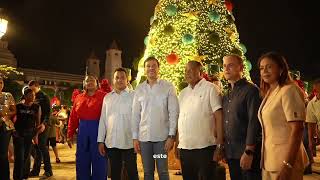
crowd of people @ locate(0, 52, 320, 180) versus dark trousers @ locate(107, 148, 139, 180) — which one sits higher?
crowd of people @ locate(0, 52, 320, 180)

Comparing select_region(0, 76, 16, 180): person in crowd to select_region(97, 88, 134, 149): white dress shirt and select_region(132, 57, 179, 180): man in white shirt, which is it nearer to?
select_region(97, 88, 134, 149): white dress shirt

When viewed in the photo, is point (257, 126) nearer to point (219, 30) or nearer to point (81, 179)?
point (81, 179)

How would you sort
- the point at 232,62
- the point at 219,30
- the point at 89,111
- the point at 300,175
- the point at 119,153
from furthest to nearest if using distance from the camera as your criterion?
the point at 219,30
the point at 89,111
the point at 119,153
the point at 232,62
the point at 300,175

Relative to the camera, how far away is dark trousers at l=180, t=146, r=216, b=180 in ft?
13.5

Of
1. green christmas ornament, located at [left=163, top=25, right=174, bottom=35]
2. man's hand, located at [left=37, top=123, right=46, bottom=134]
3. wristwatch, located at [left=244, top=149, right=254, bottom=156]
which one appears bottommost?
wristwatch, located at [left=244, top=149, right=254, bottom=156]

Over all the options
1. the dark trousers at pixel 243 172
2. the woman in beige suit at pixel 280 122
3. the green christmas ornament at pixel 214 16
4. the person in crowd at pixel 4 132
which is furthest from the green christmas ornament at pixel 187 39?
the woman in beige suit at pixel 280 122

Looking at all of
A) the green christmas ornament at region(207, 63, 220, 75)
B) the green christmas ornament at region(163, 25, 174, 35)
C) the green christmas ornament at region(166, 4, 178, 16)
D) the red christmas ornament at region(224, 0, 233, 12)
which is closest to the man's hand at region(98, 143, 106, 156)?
the green christmas ornament at region(207, 63, 220, 75)

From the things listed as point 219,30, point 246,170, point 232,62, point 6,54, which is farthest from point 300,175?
point 6,54

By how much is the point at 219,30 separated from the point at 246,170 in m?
7.66

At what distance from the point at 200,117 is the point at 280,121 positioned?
1.16 m

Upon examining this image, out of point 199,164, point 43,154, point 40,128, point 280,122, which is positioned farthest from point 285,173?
point 43,154

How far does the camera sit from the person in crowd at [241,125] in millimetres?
3561

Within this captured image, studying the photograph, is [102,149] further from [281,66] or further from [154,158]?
[281,66]

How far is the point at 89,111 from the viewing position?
18.4 feet
